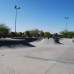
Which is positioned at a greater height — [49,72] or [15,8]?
[15,8]

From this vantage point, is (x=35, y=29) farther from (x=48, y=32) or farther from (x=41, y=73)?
(x=41, y=73)

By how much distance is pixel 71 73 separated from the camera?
9.20 metres

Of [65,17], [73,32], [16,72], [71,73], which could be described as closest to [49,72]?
[71,73]

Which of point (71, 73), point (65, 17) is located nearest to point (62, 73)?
point (71, 73)

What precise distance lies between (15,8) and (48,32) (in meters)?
88.5

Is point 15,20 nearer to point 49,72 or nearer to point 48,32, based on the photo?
point 49,72

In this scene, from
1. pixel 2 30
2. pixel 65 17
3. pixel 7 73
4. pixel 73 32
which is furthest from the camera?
pixel 73 32

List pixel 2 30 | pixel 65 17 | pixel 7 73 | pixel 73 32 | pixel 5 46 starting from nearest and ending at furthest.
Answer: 1. pixel 7 73
2. pixel 5 46
3. pixel 65 17
4. pixel 2 30
5. pixel 73 32

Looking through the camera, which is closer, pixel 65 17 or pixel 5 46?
pixel 5 46

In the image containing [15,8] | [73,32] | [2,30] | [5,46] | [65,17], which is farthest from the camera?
[73,32]

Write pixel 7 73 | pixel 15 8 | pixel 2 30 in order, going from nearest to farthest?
1. pixel 7 73
2. pixel 15 8
3. pixel 2 30

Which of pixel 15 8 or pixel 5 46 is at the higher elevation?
pixel 15 8

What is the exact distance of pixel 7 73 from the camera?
8.82m

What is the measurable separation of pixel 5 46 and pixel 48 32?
12193 cm
